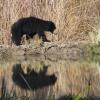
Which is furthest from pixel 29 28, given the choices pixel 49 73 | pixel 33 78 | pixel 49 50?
pixel 33 78

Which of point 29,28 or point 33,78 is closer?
point 33,78

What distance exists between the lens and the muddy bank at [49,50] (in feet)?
40.6

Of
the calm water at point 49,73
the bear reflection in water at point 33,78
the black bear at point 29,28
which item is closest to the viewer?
the calm water at point 49,73

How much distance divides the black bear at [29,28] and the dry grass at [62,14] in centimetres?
17

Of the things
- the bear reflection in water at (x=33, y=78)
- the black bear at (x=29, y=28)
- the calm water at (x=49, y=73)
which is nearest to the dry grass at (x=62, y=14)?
the black bear at (x=29, y=28)

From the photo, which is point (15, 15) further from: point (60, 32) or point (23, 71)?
point (23, 71)

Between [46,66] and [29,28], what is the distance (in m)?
3.82

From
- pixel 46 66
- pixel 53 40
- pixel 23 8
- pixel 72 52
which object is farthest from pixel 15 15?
pixel 46 66

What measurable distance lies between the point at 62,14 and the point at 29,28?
118 centimetres

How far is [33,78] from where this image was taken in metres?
8.81

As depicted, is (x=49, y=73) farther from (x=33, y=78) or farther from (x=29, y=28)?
(x=29, y=28)

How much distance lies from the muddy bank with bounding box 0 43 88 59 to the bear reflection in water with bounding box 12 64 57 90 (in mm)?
2489

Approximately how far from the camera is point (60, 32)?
13406 millimetres

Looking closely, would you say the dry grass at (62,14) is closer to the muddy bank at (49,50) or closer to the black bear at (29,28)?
the black bear at (29,28)
